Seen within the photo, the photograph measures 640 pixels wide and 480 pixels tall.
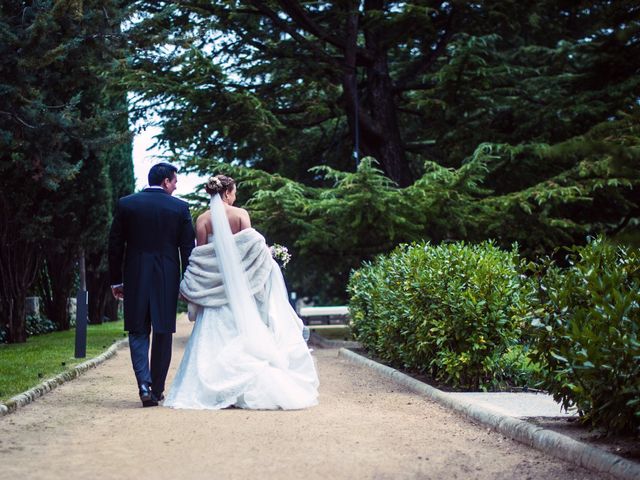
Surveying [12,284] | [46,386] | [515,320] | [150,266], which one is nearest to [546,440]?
[515,320]

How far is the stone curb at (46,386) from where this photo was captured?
308 inches

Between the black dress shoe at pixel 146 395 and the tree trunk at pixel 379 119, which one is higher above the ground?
the tree trunk at pixel 379 119

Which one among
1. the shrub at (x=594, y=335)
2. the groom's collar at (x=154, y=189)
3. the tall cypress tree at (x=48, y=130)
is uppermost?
the tall cypress tree at (x=48, y=130)

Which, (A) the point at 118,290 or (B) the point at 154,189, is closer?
(A) the point at 118,290

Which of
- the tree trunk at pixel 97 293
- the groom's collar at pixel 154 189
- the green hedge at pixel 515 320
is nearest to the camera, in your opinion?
the green hedge at pixel 515 320

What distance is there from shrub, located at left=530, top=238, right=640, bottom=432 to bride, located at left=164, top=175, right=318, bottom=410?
2629 mm

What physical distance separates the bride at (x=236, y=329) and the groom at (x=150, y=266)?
29cm

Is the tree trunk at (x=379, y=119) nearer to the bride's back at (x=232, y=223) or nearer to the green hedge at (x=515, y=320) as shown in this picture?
the green hedge at (x=515, y=320)

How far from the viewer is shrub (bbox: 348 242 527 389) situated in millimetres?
9141

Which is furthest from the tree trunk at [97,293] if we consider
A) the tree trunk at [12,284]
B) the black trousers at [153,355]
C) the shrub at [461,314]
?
the black trousers at [153,355]

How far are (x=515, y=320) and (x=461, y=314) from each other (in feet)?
1.82

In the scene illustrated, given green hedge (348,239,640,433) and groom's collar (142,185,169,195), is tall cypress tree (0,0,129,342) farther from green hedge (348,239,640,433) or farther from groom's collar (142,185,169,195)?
green hedge (348,239,640,433)

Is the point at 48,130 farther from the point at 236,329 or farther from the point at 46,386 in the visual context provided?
the point at 236,329

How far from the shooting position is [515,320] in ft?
30.1
